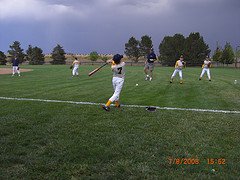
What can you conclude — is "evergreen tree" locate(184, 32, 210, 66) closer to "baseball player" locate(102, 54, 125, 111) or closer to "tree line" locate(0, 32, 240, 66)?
"tree line" locate(0, 32, 240, 66)

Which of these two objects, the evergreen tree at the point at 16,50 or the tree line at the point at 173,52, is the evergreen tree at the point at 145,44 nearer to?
the tree line at the point at 173,52

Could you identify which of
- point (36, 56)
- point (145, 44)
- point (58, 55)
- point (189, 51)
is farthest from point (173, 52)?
point (36, 56)

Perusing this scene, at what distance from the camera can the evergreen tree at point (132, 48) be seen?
8056cm

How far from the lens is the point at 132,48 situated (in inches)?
3196

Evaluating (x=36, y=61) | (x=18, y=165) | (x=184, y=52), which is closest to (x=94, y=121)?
(x=18, y=165)

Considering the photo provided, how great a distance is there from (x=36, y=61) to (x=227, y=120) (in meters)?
68.6

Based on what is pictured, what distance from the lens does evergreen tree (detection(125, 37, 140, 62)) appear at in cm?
8056

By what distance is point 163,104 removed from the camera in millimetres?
10992

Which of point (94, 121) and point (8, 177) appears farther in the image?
point (94, 121)

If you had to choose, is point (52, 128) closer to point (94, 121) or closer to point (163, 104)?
point (94, 121)

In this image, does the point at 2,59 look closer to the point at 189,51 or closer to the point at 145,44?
the point at 145,44

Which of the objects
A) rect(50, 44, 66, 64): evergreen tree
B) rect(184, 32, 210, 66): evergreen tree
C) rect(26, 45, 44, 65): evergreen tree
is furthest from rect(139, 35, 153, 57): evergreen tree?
rect(26, 45, 44, 65): evergreen tree

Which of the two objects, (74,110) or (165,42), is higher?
(165,42)
